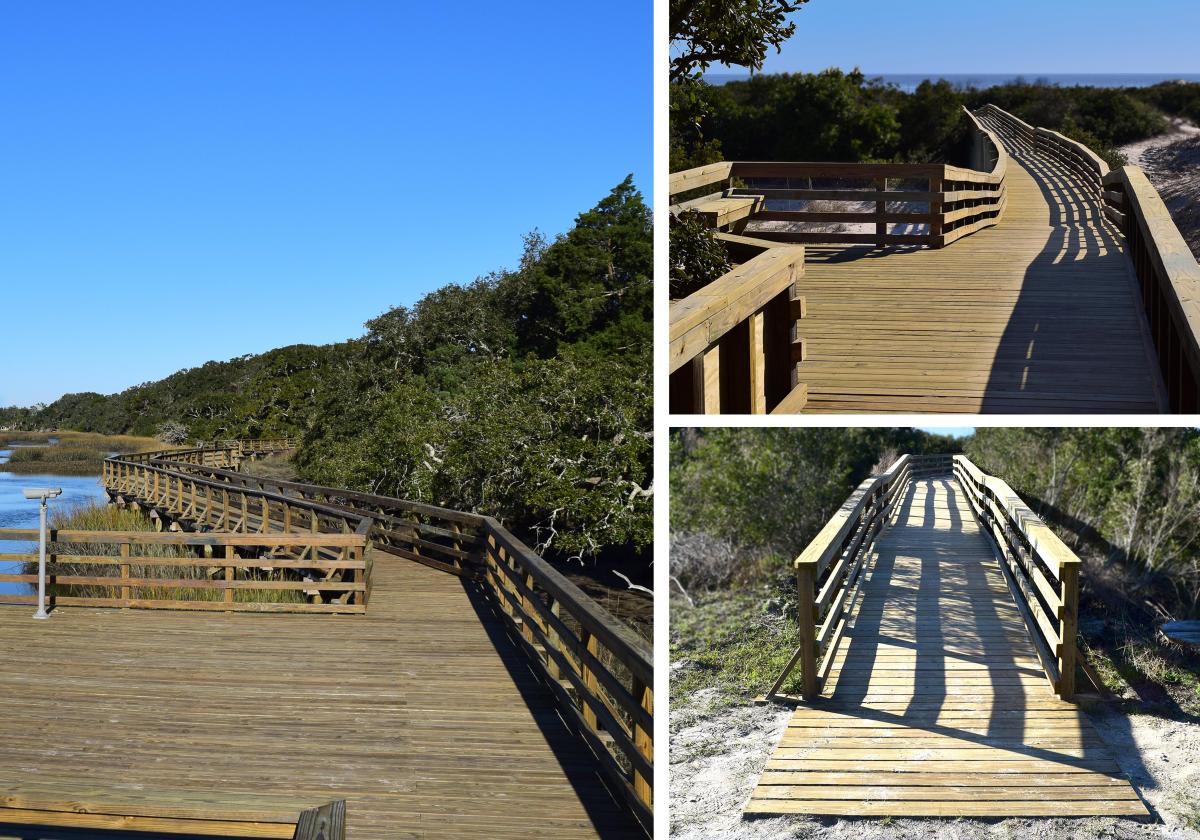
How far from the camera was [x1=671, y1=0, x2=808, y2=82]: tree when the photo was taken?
5.17 m

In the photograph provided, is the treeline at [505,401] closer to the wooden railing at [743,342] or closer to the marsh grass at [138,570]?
the marsh grass at [138,570]

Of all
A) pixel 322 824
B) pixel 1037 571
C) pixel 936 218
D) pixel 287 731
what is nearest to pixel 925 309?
pixel 1037 571

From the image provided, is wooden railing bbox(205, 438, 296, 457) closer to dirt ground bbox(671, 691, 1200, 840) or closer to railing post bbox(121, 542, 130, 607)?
railing post bbox(121, 542, 130, 607)

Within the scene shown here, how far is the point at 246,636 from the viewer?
8.34 metres

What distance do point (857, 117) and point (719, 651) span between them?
12.3 m

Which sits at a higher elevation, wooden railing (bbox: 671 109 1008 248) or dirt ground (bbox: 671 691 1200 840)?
wooden railing (bbox: 671 109 1008 248)

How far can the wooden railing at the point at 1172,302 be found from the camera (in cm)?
336

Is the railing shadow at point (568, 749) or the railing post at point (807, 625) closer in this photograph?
the railing post at point (807, 625)

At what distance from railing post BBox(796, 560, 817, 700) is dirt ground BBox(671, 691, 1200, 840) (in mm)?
371

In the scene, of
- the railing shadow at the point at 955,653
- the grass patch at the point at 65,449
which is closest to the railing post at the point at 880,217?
the railing shadow at the point at 955,653

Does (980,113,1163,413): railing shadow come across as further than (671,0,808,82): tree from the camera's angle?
No

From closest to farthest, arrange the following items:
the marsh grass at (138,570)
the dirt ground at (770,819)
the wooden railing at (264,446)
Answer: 1. the dirt ground at (770,819)
2. the marsh grass at (138,570)
3. the wooden railing at (264,446)

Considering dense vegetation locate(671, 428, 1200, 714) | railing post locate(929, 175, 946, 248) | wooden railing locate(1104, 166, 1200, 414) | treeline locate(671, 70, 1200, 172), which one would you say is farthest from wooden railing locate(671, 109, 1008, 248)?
dense vegetation locate(671, 428, 1200, 714)

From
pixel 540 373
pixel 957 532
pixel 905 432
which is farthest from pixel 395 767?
pixel 540 373
